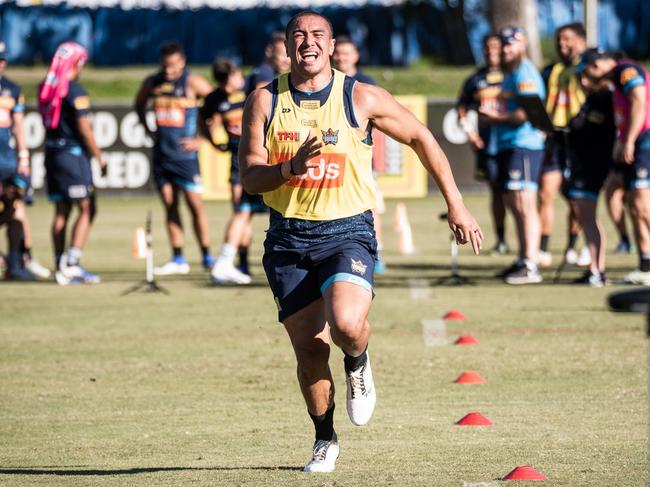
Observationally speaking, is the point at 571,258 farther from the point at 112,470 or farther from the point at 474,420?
the point at 112,470

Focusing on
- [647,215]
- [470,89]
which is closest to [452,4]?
[470,89]

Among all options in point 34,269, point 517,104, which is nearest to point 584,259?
point 517,104

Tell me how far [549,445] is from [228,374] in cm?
299

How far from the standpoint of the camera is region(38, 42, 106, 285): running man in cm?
1480

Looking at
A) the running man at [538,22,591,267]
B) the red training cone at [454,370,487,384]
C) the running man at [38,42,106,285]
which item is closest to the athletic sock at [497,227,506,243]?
the running man at [538,22,591,267]

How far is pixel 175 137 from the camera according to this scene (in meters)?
15.6

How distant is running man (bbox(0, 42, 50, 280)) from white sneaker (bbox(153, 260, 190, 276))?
54.0 inches

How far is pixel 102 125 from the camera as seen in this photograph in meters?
27.3

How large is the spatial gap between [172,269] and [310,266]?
9.41m

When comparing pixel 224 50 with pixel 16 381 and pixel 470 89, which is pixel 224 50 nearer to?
pixel 470 89

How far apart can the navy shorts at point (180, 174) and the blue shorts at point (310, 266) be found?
908cm

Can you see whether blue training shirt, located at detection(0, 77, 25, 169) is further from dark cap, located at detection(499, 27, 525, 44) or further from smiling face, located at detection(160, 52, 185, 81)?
dark cap, located at detection(499, 27, 525, 44)

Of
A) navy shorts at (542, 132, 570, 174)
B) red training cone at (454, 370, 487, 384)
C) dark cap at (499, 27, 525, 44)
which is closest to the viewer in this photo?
red training cone at (454, 370, 487, 384)

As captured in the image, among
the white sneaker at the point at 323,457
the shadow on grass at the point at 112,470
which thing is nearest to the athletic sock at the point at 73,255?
the shadow on grass at the point at 112,470
